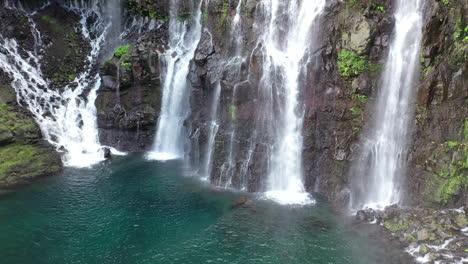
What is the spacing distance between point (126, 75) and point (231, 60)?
12.0 m

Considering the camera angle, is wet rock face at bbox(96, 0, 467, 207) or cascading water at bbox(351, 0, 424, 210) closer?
wet rock face at bbox(96, 0, 467, 207)

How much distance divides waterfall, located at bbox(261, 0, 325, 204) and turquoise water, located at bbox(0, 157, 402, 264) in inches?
99.8

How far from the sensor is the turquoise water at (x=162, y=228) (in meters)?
14.7

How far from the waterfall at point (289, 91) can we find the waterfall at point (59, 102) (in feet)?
52.2

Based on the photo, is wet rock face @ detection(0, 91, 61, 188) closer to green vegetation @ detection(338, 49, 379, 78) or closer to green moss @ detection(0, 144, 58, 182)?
green moss @ detection(0, 144, 58, 182)

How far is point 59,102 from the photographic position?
1188 inches

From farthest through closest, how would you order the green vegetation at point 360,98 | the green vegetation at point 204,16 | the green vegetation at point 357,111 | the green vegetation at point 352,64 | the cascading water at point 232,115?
1. the green vegetation at point 204,16
2. the cascading water at point 232,115
3. the green vegetation at point 357,111
4. the green vegetation at point 360,98
5. the green vegetation at point 352,64

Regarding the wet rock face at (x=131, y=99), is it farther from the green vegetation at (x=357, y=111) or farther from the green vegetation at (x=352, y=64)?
the green vegetation at (x=357, y=111)

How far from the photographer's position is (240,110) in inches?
877

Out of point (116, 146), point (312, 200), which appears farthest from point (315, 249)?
point (116, 146)

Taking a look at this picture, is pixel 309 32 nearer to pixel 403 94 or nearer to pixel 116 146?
pixel 403 94

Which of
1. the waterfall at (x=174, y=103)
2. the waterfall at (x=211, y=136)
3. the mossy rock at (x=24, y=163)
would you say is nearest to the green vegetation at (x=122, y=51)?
the waterfall at (x=174, y=103)

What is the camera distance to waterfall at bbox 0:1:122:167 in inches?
1109

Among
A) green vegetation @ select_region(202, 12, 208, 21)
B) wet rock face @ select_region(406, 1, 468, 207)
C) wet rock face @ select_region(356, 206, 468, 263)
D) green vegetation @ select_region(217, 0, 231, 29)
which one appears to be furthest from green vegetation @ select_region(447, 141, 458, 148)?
green vegetation @ select_region(202, 12, 208, 21)
